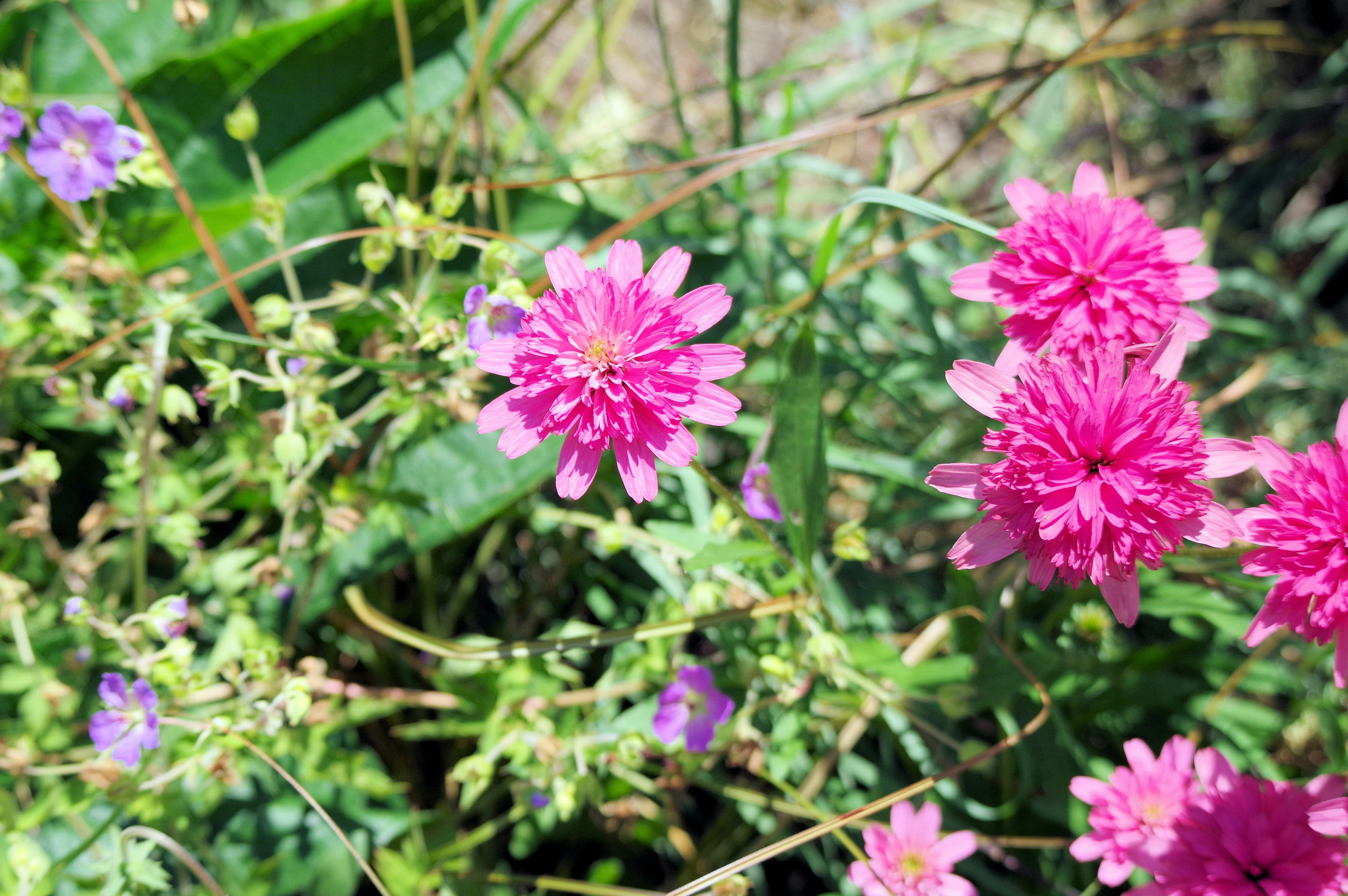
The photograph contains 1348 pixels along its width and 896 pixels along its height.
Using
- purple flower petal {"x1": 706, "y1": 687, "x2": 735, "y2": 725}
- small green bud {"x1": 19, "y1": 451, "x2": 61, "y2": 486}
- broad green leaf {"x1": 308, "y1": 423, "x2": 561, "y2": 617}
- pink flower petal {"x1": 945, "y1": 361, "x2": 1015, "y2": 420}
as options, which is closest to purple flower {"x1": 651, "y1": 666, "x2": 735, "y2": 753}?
purple flower petal {"x1": 706, "y1": 687, "x2": 735, "y2": 725}

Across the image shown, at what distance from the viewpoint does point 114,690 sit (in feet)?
2.35

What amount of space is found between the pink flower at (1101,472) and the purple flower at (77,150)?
2.42 ft

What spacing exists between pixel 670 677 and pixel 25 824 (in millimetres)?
588

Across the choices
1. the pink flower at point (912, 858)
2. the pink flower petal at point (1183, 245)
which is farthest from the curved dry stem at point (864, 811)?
the pink flower petal at point (1183, 245)

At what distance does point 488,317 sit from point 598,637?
29 cm

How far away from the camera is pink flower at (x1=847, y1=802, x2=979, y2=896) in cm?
72

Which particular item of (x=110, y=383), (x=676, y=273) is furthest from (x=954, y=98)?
(x=110, y=383)

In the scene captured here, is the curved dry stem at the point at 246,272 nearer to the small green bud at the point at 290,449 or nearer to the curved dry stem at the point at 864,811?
the small green bud at the point at 290,449

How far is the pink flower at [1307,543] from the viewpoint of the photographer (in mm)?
568

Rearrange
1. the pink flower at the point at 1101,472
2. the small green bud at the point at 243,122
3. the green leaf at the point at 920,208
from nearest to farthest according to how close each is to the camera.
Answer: the pink flower at the point at 1101,472, the green leaf at the point at 920,208, the small green bud at the point at 243,122

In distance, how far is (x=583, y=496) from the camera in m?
1.04

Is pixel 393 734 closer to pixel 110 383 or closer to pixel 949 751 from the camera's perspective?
pixel 110 383

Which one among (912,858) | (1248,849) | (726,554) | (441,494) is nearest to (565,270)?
(726,554)

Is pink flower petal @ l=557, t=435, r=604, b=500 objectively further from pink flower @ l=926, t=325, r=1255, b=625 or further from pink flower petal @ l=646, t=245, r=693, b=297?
pink flower @ l=926, t=325, r=1255, b=625
